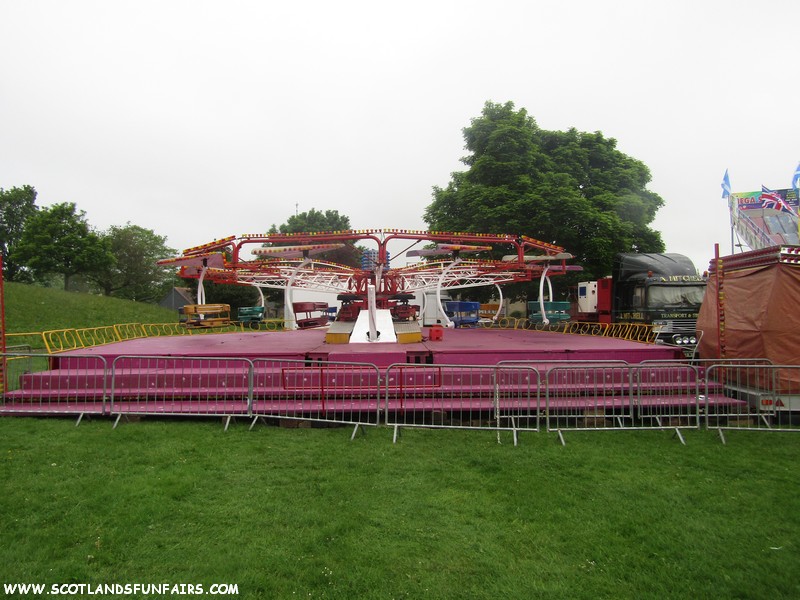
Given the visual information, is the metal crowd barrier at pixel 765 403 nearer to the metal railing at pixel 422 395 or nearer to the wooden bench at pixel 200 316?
the metal railing at pixel 422 395

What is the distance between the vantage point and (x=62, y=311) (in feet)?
80.0

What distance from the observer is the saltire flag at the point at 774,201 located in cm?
2755

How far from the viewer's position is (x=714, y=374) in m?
7.39

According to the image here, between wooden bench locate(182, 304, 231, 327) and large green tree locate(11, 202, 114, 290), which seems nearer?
wooden bench locate(182, 304, 231, 327)

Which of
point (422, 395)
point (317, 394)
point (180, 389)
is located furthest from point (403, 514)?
point (180, 389)

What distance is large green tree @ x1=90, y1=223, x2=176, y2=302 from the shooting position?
38897 millimetres

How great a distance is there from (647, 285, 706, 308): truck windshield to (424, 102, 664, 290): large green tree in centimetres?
→ 537

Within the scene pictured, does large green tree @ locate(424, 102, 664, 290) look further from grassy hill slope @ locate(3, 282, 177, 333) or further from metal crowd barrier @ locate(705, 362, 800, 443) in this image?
grassy hill slope @ locate(3, 282, 177, 333)

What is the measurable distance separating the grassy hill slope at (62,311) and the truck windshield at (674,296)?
84.4 ft

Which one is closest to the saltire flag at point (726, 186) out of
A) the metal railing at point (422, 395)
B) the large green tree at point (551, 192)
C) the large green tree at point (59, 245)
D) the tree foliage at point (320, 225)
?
the large green tree at point (551, 192)

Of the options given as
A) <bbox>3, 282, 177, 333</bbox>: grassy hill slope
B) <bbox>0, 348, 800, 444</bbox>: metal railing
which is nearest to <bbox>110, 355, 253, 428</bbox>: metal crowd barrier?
<bbox>0, 348, 800, 444</bbox>: metal railing

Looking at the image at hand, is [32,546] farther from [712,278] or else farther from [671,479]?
[712,278]

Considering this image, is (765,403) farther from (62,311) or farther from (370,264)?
(62,311)

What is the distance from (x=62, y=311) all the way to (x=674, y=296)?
96.5ft
